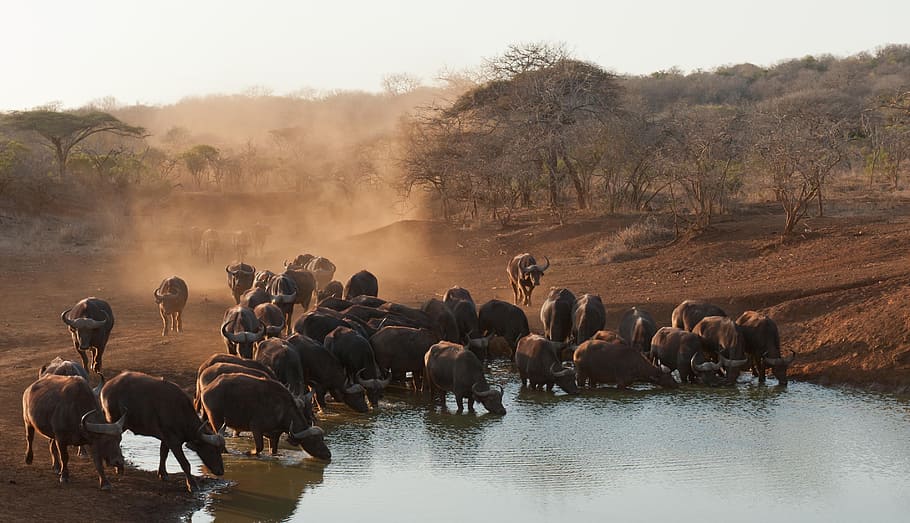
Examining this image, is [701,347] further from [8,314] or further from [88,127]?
[88,127]

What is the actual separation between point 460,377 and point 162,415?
516 cm

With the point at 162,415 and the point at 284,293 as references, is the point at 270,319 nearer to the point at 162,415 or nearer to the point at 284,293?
the point at 284,293

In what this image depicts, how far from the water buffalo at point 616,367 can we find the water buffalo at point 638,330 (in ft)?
4.20

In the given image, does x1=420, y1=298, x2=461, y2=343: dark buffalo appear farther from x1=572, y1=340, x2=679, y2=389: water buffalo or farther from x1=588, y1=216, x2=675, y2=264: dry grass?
x1=588, y1=216, x2=675, y2=264: dry grass

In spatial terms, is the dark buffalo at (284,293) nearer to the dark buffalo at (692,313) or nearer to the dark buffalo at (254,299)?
the dark buffalo at (254,299)

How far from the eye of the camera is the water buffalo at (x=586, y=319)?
19219 millimetres

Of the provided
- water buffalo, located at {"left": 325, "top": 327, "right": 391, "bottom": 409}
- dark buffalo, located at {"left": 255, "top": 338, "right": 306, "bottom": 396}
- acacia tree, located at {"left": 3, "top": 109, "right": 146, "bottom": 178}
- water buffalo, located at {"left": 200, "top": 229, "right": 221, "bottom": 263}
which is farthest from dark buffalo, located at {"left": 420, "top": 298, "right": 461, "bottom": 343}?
acacia tree, located at {"left": 3, "top": 109, "right": 146, "bottom": 178}

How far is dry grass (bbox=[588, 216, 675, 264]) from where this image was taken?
29641 mm

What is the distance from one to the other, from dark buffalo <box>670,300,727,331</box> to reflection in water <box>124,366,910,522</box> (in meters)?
3.11

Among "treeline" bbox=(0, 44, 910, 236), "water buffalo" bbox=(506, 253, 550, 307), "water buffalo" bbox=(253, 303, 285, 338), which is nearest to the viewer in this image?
"water buffalo" bbox=(253, 303, 285, 338)

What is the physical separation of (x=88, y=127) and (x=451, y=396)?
41.8 meters

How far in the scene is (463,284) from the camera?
2911cm

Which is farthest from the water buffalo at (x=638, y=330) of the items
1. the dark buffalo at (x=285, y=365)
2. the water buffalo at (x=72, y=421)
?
the water buffalo at (x=72, y=421)

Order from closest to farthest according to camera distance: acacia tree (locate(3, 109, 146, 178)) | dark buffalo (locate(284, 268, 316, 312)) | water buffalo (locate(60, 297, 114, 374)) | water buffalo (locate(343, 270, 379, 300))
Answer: water buffalo (locate(60, 297, 114, 374)) < dark buffalo (locate(284, 268, 316, 312)) < water buffalo (locate(343, 270, 379, 300)) < acacia tree (locate(3, 109, 146, 178))
